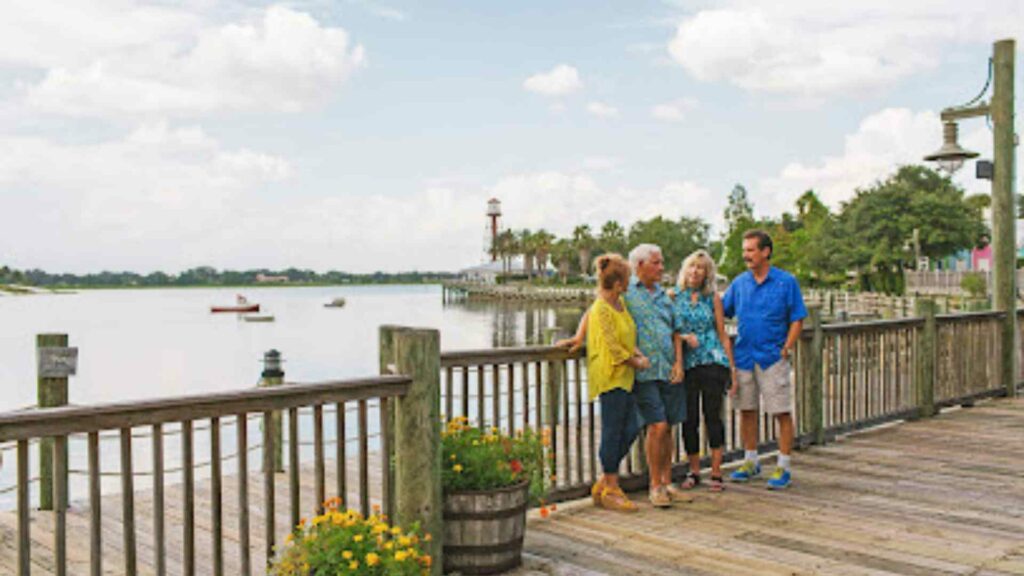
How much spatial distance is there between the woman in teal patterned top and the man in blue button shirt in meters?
0.14

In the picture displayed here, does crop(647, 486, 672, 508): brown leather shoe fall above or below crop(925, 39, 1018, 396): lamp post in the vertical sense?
below

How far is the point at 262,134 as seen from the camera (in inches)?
3743

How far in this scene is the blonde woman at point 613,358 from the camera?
543 cm

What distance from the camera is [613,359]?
548 centimetres

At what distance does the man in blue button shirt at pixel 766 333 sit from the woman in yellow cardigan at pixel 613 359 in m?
1.16

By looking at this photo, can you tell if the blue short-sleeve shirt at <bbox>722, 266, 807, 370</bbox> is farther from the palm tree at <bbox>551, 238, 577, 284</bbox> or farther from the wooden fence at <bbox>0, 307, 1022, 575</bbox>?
the palm tree at <bbox>551, 238, 577, 284</bbox>

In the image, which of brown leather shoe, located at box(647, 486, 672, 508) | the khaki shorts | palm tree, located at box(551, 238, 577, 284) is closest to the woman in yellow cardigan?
brown leather shoe, located at box(647, 486, 672, 508)

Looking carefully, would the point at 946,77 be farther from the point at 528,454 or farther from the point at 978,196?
the point at 978,196

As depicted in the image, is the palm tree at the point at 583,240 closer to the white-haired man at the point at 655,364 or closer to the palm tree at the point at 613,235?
the palm tree at the point at 613,235

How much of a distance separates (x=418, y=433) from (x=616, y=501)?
6.41 ft

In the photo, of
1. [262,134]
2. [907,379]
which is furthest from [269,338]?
[907,379]

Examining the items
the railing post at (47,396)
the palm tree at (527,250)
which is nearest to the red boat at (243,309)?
the palm tree at (527,250)

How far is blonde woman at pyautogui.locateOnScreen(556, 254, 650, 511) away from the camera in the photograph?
17.8 feet

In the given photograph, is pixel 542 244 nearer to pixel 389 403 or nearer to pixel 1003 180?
pixel 1003 180
